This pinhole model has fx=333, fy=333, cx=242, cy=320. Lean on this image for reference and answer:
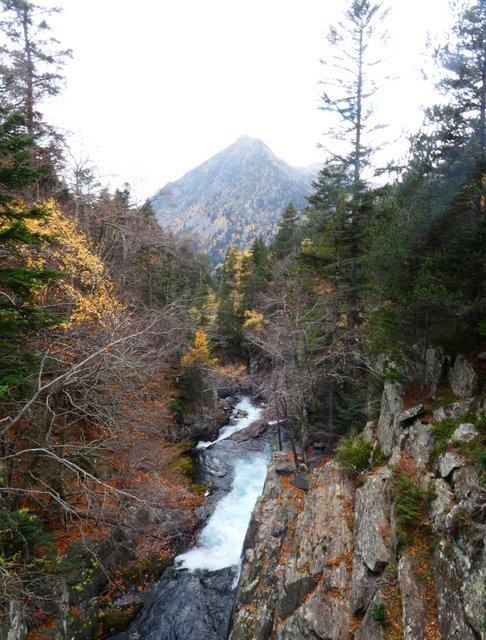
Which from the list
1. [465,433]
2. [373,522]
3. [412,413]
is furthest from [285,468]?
[465,433]

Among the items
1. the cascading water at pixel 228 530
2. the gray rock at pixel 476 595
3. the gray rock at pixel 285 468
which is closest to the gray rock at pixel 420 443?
the gray rock at pixel 476 595

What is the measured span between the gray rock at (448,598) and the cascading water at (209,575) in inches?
334

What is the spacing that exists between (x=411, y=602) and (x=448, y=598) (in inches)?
31.6

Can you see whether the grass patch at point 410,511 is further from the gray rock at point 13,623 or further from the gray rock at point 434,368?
the gray rock at point 13,623

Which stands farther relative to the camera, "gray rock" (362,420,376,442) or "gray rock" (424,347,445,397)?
"gray rock" (362,420,376,442)

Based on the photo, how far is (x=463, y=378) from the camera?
8586 mm

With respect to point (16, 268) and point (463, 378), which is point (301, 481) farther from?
point (16, 268)

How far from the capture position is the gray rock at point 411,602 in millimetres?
5863

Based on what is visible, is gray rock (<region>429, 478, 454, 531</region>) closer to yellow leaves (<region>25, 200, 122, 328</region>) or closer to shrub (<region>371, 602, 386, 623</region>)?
→ shrub (<region>371, 602, 386, 623</region>)

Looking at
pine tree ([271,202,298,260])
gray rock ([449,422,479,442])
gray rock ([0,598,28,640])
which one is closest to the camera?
gray rock ([449,422,479,442])

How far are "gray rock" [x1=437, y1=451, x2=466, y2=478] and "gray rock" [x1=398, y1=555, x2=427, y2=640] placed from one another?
1.84 meters

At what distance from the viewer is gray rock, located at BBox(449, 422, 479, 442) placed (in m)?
7.19

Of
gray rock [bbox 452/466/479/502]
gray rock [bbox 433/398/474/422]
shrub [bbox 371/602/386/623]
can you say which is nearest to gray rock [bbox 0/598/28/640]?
shrub [bbox 371/602/386/623]

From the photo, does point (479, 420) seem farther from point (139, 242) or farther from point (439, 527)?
point (139, 242)
